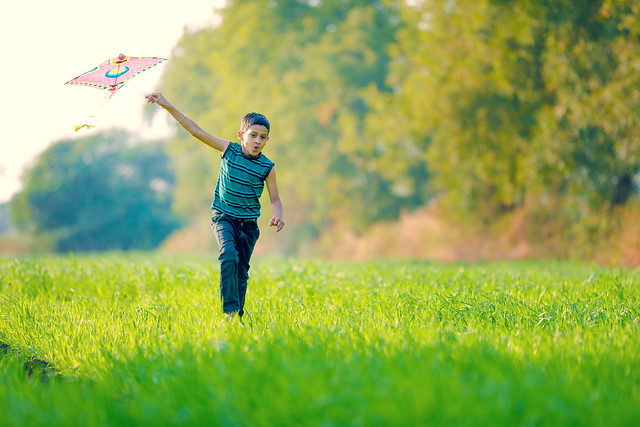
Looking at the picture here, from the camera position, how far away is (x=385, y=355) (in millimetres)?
4121

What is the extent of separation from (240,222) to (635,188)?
16679 millimetres

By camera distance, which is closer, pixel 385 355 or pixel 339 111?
pixel 385 355

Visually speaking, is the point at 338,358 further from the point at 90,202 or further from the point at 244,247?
the point at 90,202

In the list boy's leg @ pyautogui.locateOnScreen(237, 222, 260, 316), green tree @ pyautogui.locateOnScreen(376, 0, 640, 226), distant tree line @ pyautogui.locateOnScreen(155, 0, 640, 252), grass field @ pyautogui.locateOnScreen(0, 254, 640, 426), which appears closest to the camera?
grass field @ pyautogui.locateOnScreen(0, 254, 640, 426)

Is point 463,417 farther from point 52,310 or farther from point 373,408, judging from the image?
point 52,310

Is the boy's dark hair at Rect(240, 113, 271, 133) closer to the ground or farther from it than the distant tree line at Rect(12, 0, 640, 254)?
closer to the ground

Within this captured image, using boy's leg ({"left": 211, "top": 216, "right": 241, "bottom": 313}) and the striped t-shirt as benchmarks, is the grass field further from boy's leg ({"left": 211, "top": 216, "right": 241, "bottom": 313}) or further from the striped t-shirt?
the striped t-shirt

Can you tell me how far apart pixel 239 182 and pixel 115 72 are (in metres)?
1.78

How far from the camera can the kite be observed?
636cm

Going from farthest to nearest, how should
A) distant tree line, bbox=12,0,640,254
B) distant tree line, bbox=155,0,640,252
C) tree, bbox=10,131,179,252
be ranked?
tree, bbox=10,131,179,252 < distant tree line, bbox=12,0,640,254 < distant tree line, bbox=155,0,640,252

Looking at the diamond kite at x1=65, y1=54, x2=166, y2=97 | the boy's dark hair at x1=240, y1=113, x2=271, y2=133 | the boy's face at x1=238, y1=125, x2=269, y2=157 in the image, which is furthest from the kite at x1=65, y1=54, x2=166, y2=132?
the boy's face at x1=238, y1=125, x2=269, y2=157

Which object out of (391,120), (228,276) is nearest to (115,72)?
(228,276)

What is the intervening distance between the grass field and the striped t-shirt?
43.9 inches

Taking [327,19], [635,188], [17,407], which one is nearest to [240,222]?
[17,407]
